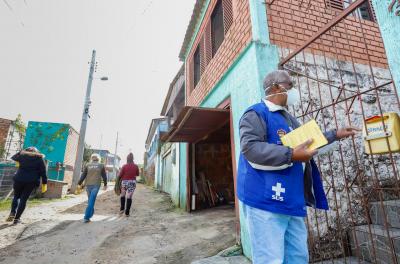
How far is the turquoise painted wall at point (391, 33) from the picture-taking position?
5.57 ft

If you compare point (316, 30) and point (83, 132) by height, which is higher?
point (83, 132)

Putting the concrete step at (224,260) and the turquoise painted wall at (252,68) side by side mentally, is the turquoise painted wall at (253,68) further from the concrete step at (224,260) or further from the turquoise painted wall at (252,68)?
the concrete step at (224,260)

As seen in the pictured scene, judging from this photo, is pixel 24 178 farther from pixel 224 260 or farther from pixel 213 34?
pixel 213 34

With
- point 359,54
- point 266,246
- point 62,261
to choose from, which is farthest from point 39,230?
point 359,54

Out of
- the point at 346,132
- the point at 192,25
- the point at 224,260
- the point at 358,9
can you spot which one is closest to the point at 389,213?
the point at 346,132

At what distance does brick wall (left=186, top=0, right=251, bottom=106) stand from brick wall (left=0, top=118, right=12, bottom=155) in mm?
13534

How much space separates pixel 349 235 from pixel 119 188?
246 inches

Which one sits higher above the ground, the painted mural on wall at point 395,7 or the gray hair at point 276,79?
the painted mural on wall at point 395,7

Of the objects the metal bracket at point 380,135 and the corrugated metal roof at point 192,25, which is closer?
→ the metal bracket at point 380,135

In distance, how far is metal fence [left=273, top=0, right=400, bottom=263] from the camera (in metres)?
2.64

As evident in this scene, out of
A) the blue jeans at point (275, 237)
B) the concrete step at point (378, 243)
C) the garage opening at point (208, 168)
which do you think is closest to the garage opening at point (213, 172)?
the garage opening at point (208, 168)

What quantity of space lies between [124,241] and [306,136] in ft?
13.5

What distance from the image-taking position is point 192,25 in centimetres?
688

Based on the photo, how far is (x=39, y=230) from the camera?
198 inches
